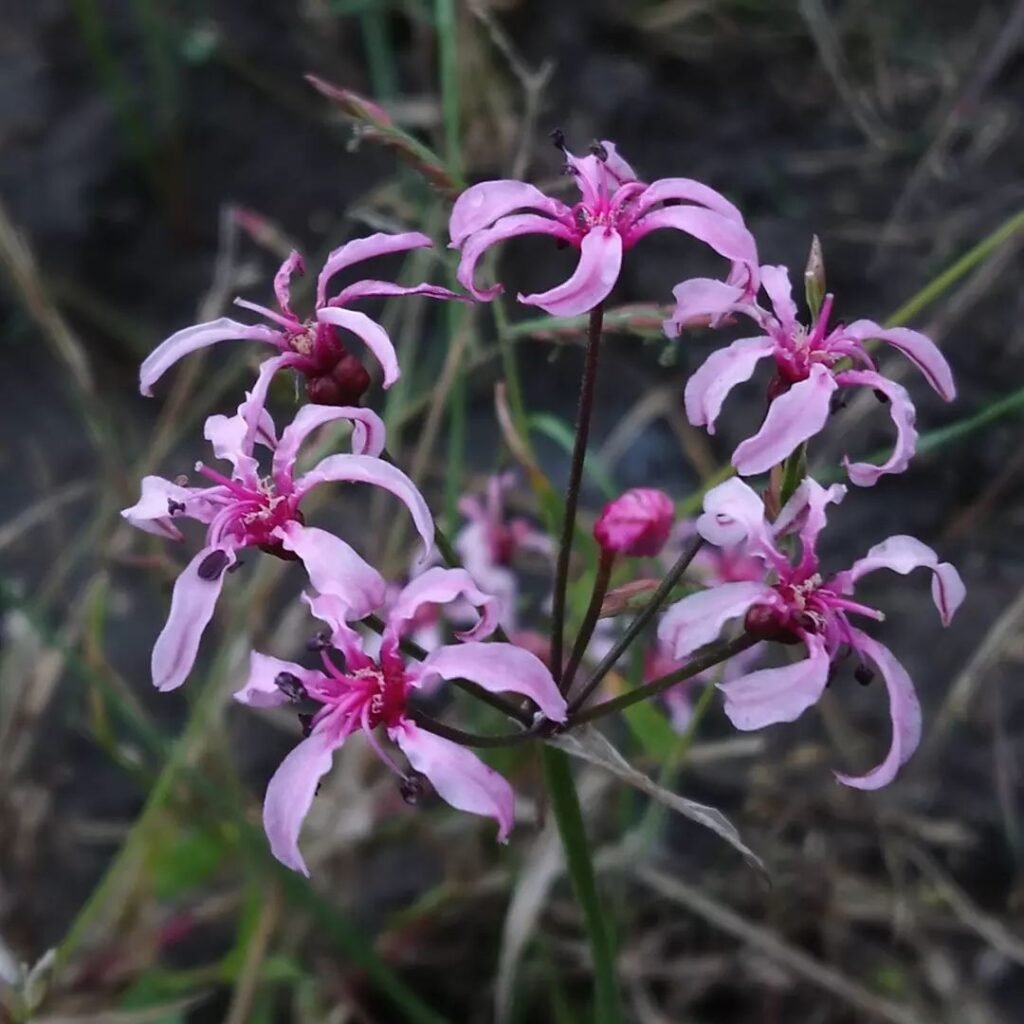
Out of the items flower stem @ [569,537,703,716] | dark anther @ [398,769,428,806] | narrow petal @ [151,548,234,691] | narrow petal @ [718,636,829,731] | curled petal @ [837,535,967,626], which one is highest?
curled petal @ [837,535,967,626]

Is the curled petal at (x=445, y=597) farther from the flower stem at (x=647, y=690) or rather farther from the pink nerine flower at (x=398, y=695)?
the flower stem at (x=647, y=690)

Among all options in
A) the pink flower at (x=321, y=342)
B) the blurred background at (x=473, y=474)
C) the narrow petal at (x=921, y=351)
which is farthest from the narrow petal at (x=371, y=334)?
the narrow petal at (x=921, y=351)

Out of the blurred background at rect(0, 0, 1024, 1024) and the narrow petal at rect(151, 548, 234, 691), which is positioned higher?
the narrow petal at rect(151, 548, 234, 691)

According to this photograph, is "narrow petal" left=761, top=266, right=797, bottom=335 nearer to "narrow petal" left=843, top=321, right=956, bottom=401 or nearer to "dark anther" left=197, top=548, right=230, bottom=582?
"narrow petal" left=843, top=321, right=956, bottom=401

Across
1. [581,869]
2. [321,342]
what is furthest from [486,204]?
[581,869]

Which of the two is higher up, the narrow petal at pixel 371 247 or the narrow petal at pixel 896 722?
the narrow petal at pixel 371 247

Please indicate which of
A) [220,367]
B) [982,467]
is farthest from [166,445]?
[982,467]

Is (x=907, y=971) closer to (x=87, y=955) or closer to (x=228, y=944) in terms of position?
(x=228, y=944)

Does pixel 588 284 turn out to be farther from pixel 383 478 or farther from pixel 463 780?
pixel 463 780

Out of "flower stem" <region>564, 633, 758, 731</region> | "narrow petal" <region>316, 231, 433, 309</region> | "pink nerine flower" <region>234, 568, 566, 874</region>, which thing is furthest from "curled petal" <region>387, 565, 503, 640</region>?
"narrow petal" <region>316, 231, 433, 309</region>
